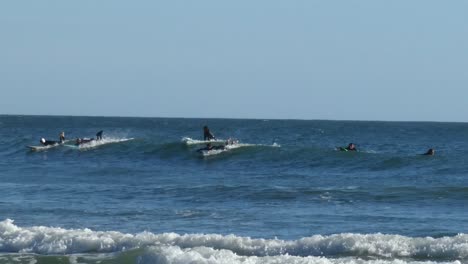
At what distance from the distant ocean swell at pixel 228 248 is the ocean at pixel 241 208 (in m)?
0.02

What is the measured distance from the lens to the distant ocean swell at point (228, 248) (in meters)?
16.6

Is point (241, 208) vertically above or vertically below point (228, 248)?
above

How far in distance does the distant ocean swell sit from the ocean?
23 mm

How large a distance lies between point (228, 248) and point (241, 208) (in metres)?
6.65

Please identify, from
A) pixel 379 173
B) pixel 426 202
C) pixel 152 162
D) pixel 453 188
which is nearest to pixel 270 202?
pixel 426 202

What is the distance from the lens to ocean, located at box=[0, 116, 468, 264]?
17.5m

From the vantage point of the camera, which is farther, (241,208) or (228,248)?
(241,208)

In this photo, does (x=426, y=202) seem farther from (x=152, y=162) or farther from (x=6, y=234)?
(x=152, y=162)

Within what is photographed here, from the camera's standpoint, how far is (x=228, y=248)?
17938 mm

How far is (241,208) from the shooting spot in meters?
24.6

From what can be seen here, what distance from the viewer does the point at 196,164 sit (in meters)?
42.0

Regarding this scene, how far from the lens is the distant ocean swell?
1656 centimetres

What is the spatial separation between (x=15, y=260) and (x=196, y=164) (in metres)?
24.8

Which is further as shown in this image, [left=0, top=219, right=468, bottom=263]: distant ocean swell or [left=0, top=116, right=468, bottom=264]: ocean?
[left=0, top=116, right=468, bottom=264]: ocean
